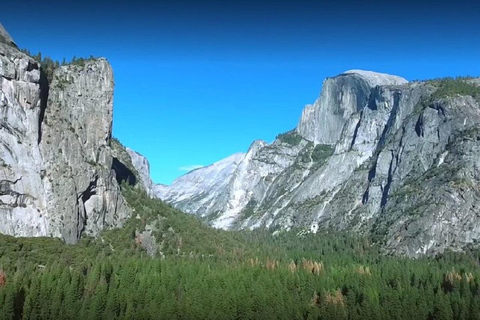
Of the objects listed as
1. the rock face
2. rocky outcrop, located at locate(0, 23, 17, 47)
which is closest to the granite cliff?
rocky outcrop, located at locate(0, 23, 17, 47)

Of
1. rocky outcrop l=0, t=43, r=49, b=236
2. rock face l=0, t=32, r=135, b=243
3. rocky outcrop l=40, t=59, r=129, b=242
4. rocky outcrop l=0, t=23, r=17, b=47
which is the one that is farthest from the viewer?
rocky outcrop l=0, t=23, r=17, b=47

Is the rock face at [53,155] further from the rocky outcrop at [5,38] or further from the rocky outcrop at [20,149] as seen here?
the rocky outcrop at [5,38]

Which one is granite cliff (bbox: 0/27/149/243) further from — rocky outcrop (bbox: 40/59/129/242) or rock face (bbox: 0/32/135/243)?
rock face (bbox: 0/32/135/243)

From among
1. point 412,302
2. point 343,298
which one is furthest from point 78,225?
point 412,302

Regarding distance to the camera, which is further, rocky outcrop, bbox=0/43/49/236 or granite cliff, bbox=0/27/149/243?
granite cliff, bbox=0/27/149/243

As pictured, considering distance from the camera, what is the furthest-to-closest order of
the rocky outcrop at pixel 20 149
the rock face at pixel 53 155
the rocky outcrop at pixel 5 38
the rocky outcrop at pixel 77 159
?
the rocky outcrop at pixel 5 38
the rocky outcrop at pixel 77 159
the rock face at pixel 53 155
the rocky outcrop at pixel 20 149

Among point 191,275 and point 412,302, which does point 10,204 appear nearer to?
point 191,275

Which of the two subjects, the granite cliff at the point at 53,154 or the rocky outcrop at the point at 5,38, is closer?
the granite cliff at the point at 53,154

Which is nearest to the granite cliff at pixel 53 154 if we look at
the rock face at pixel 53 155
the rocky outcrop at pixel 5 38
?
the rocky outcrop at pixel 5 38
